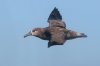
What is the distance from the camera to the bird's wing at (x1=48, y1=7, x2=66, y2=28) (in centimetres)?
3529

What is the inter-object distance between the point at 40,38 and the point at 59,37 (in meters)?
1.83

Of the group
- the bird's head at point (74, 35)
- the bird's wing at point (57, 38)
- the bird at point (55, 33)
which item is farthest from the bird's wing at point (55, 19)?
the bird's wing at point (57, 38)

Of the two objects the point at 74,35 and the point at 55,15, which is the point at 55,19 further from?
the point at 74,35

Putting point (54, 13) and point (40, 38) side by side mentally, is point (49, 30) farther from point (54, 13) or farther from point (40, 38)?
point (54, 13)

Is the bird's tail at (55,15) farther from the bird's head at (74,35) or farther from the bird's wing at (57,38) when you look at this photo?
the bird's wing at (57,38)

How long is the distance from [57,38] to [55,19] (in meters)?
3.84

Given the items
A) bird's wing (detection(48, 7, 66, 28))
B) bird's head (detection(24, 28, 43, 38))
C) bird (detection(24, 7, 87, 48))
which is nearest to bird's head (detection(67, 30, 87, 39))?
bird (detection(24, 7, 87, 48))

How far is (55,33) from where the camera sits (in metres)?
33.5

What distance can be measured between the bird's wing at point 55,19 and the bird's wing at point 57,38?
1.42m

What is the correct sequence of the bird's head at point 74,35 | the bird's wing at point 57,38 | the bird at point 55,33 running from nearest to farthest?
the bird's wing at point 57,38, the bird at point 55,33, the bird's head at point 74,35

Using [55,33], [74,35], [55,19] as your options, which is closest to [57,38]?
[55,33]

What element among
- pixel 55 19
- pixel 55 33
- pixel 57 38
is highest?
pixel 55 19

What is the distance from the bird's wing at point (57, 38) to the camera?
32781mm

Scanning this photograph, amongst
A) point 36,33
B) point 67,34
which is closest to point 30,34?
point 36,33
